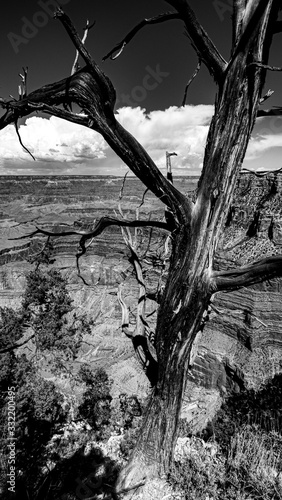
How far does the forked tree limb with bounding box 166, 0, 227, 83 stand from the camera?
2711 mm

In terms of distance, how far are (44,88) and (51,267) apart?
149ft

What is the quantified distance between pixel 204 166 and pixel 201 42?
1139 mm

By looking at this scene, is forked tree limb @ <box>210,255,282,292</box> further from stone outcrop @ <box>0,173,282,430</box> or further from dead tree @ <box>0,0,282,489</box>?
stone outcrop @ <box>0,173,282,430</box>

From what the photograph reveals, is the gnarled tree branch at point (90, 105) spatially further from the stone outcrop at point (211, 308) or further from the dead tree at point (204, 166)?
the stone outcrop at point (211, 308)

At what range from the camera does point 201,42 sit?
2859mm

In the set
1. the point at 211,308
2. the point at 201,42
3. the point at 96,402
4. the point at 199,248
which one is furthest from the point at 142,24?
the point at 96,402

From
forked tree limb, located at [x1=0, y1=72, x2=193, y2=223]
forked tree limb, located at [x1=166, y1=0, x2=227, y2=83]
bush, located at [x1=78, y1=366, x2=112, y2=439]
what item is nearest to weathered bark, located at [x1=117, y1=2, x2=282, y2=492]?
forked tree limb, located at [x1=166, y1=0, x2=227, y2=83]

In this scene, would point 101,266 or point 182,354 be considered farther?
point 101,266

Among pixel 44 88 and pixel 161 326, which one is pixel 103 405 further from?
pixel 44 88

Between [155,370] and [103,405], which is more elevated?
[155,370]

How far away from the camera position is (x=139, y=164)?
3.05 m

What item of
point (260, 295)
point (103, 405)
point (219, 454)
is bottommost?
point (103, 405)

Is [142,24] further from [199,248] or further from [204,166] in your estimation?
[199,248]

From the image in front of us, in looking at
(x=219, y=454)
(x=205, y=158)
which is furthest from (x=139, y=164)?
(x=219, y=454)
